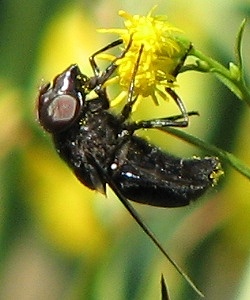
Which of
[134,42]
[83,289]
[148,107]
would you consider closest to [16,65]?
[148,107]

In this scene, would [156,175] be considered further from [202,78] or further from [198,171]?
[202,78]

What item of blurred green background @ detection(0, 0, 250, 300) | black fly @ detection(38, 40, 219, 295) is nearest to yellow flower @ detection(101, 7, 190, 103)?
black fly @ detection(38, 40, 219, 295)

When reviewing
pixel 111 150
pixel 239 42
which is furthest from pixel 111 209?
pixel 239 42

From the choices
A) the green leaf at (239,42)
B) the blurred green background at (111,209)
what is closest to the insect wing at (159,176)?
the green leaf at (239,42)

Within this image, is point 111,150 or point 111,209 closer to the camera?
point 111,150

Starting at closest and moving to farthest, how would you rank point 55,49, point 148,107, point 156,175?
point 156,175 < point 148,107 < point 55,49

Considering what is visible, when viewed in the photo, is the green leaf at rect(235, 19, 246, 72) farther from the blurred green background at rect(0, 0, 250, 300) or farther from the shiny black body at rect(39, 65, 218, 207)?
the blurred green background at rect(0, 0, 250, 300)

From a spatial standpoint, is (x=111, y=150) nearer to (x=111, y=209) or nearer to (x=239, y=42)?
(x=239, y=42)
